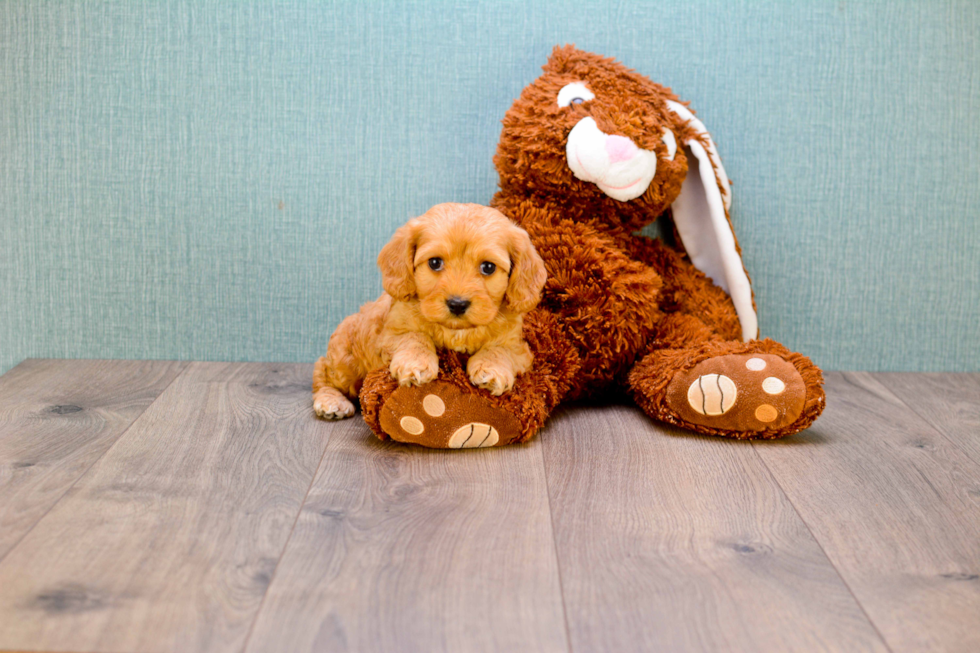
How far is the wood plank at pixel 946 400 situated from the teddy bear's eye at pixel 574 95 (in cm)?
94

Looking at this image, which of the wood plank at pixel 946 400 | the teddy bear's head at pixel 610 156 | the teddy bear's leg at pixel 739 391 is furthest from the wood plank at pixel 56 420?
the wood plank at pixel 946 400

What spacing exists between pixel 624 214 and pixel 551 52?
0.41m

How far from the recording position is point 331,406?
1.64 metres

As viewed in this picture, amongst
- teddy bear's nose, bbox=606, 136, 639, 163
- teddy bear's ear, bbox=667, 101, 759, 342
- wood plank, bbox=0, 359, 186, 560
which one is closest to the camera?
wood plank, bbox=0, 359, 186, 560

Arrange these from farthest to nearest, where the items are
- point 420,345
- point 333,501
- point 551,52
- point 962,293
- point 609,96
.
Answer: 1. point 962,293
2. point 551,52
3. point 609,96
4. point 420,345
5. point 333,501

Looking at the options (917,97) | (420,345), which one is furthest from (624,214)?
(917,97)

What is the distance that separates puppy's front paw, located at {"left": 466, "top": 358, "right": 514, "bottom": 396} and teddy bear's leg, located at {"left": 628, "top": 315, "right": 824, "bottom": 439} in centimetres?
33

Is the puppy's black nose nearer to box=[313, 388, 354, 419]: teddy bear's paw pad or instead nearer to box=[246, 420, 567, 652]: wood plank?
box=[246, 420, 567, 652]: wood plank

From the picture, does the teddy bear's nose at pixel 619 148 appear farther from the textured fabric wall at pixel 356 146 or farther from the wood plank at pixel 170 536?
the wood plank at pixel 170 536

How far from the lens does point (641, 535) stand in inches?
47.2

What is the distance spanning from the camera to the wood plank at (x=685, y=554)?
0.98 metres

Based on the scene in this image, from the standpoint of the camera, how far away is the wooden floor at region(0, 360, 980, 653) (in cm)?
98

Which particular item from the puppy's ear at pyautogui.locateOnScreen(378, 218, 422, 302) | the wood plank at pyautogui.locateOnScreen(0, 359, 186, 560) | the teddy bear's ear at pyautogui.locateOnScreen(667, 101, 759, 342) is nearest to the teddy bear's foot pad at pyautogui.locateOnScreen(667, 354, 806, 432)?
the teddy bear's ear at pyautogui.locateOnScreen(667, 101, 759, 342)

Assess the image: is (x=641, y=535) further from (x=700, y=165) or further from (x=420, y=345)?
(x=700, y=165)
